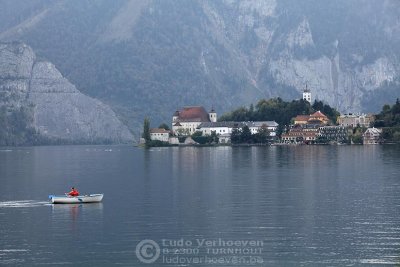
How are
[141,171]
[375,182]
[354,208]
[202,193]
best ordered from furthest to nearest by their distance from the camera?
[141,171] < [375,182] < [202,193] < [354,208]

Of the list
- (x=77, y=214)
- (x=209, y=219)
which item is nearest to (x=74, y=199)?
(x=77, y=214)

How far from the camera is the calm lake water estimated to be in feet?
189

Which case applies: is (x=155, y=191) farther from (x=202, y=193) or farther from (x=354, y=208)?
(x=354, y=208)

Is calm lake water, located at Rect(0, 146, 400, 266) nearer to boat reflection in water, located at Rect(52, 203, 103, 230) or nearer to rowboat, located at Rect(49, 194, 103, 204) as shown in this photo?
boat reflection in water, located at Rect(52, 203, 103, 230)

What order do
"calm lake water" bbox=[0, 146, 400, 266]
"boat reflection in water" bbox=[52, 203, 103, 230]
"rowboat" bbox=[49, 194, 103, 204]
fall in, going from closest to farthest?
"calm lake water" bbox=[0, 146, 400, 266]
"boat reflection in water" bbox=[52, 203, 103, 230]
"rowboat" bbox=[49, 194, 103, 204]

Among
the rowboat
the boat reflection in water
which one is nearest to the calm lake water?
the boat reflection in water

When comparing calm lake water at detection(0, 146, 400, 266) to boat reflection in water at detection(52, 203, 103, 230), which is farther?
boat reflection in water at detection(52, 203, 103, 230)

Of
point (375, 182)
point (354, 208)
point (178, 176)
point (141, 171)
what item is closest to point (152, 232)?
point (354, 208)

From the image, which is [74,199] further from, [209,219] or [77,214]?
[209,219]

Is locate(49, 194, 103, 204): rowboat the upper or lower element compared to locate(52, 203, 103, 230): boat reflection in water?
upper

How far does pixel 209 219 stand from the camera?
69188 mm

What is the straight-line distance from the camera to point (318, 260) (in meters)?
56.1

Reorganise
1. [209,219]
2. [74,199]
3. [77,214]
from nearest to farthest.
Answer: [209,219], [77,214], [74,199]

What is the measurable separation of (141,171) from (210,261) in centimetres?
6170
